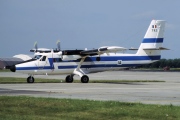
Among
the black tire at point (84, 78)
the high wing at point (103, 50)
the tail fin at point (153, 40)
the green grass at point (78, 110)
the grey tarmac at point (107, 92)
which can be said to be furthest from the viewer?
the tail fin at point (153, 40)

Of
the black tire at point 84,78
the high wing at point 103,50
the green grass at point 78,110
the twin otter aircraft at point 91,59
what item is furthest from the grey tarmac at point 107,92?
the twin otter aircraft at point 91,59

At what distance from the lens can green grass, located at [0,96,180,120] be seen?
1342 cm

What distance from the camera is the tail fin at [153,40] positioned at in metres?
41.2

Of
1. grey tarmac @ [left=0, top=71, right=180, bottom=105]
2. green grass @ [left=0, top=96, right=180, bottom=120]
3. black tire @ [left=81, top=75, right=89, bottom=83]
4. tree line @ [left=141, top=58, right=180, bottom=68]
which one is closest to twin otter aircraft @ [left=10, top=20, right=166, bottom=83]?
black tire @ [left=81, top=75, right=89, bottom=83]

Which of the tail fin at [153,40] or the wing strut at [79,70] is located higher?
the tail fin at [153,40]

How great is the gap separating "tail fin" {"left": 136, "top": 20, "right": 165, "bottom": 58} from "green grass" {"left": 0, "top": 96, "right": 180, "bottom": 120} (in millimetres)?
24864

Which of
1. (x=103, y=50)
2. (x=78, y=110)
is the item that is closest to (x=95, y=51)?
(x=103, y=50)

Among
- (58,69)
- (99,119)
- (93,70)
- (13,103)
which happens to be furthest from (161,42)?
(99,119)

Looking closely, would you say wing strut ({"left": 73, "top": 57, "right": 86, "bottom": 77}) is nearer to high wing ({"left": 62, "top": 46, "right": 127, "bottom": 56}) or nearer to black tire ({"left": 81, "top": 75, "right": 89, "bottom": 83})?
black tire ({"left": 81, "top": 75, "right": 89, "bottom": 83})

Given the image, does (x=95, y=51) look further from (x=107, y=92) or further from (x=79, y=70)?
(x=107, y=92)

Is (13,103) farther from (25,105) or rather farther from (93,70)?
(93,70)

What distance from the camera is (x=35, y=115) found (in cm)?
1370

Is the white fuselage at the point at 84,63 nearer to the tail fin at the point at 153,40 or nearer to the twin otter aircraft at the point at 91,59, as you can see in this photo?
the twin otter aircraft at the point at 91,59

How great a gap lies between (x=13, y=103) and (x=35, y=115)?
10.7 feet
